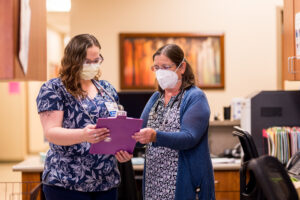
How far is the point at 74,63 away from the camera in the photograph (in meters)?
2.08

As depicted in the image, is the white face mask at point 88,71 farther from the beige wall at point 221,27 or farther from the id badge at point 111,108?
the beige wall at point 221,27

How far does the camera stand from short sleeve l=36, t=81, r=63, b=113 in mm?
1993

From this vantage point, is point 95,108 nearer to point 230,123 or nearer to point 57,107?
point 57,107

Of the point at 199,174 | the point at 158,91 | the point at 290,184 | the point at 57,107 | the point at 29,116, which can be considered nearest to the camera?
the point at 290,184

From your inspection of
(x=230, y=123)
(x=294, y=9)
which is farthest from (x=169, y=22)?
(x=294, y=9)

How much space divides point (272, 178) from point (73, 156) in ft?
2.92

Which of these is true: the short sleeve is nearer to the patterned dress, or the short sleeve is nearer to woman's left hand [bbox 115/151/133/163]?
woman's left hand [bbox 115/151/133/163]

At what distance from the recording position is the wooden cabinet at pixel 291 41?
2.97m

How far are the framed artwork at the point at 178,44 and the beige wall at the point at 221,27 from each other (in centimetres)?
7

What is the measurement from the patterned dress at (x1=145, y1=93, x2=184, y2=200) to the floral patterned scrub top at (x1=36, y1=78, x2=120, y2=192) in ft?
0.86

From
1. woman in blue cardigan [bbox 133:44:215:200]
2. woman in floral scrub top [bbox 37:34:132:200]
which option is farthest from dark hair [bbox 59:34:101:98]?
woman in blue cardigan [bbox 133:44:215:200]

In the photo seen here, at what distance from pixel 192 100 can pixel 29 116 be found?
771 centimetres

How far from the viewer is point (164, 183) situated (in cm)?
222

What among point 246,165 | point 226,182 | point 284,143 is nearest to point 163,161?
point 246,165
